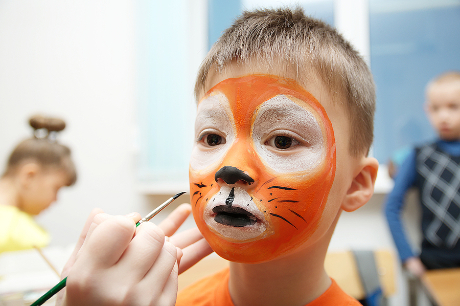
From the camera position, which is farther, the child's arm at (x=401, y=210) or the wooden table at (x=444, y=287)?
the child's arm at (x=401, y=210)

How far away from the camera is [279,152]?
1.79ft

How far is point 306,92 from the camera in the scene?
0.56 m

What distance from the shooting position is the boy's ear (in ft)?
2.12

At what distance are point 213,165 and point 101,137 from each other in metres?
1.94

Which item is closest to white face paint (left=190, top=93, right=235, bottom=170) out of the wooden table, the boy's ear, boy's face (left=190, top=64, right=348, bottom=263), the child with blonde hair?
boy's face (left=190, top=64, right=348, bottom=263)

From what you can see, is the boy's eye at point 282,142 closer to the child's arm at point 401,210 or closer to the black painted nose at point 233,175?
the black painted nose at point 233,175

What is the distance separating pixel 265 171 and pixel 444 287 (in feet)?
3.78

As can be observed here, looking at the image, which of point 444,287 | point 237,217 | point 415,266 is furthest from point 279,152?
point 415,266

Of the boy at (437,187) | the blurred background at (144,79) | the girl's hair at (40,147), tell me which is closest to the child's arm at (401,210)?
the boy at (437,187)

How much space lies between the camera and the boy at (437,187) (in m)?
1.61

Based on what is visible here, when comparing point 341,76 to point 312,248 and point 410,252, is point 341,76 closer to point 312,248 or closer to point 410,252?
point 312,248

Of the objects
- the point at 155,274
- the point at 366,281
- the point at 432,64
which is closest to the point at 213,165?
the point at 155,274

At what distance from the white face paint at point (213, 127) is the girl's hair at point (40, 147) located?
1213 mm

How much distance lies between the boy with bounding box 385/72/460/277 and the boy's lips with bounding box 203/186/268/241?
1.51m
